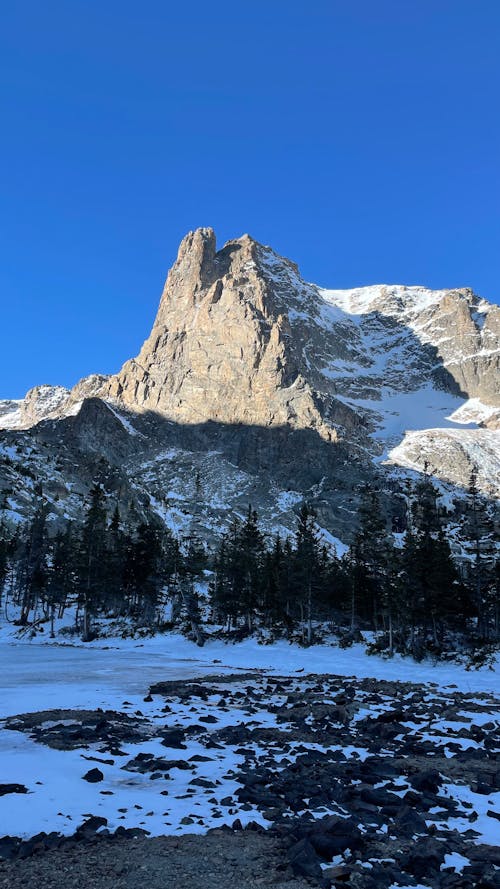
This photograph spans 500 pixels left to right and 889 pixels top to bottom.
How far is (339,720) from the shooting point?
15891 mm

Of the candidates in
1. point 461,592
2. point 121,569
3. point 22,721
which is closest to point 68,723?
point 22,721

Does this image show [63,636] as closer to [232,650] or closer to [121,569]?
[121,569]

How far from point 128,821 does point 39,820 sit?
1.15 m

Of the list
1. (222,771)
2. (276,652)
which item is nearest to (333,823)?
(222,771)

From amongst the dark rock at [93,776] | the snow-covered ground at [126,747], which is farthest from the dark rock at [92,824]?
the dark rock at [93,776]

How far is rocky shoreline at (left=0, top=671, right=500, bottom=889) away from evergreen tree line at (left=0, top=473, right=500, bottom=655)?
27675 millimetres

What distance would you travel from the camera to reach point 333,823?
6.89m

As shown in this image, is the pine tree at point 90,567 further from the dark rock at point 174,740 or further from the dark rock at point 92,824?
the dark rock at point 92,824

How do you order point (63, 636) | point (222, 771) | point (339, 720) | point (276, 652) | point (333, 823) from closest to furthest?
point (333, 823)
point (222, 771)
point (339, 720)
point (276, 652)
point (63, 636)

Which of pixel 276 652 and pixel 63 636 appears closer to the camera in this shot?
pixel 276 652

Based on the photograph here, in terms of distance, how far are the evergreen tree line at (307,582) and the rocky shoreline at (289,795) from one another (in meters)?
27.7

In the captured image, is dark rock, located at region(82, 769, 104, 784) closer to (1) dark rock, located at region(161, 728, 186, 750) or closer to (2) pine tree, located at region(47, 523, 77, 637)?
(1) dark rock, located at region(161, 728, 186, 750)

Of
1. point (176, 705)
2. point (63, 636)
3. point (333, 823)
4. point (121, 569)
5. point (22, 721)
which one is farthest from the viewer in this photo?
point (121, 569)

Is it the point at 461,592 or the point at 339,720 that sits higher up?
the point at 461,592
